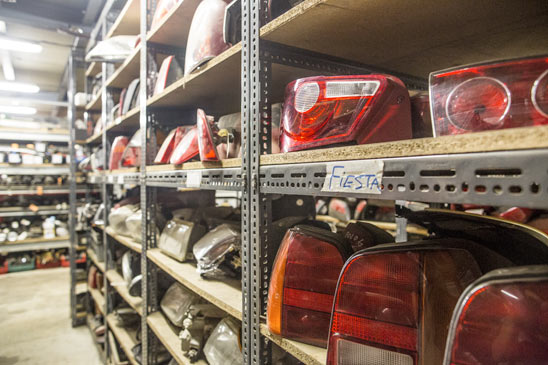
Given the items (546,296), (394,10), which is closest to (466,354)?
(546,296)

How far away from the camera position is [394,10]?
0.85 meters

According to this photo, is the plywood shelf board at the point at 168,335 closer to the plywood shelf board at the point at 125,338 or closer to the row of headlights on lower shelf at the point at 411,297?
the plywood shelf board at the point at 125,338

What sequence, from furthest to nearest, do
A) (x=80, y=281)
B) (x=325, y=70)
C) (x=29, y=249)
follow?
(x=29, y=249) < (x=80, y=281) < (x=325, y=70)

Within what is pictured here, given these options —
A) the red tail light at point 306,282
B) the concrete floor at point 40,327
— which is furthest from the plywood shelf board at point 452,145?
the concrete floor at point 40,327

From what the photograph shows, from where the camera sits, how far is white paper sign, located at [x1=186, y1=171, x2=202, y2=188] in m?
1.38

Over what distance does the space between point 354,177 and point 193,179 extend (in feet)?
2.86

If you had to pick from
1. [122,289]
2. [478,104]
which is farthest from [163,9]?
[122,289]

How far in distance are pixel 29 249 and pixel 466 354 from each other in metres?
7.53

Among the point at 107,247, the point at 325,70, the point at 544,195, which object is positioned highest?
the point at 325,70

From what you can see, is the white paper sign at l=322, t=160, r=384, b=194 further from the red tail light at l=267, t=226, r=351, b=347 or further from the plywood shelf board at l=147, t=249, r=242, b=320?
the plywood shelf board at l=147, t=249, r=242, b=320

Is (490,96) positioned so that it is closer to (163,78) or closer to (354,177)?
(354,177)

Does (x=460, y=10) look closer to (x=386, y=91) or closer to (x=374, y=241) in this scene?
(x=386, y=91)

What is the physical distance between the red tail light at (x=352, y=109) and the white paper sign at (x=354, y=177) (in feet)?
0.33

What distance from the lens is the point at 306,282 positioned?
872mm
